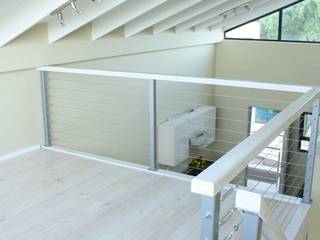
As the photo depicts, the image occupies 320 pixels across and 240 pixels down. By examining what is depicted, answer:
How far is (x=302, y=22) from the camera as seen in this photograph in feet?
22.4

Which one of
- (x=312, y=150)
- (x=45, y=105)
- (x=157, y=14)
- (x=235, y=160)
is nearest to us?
(x=235, y=160)

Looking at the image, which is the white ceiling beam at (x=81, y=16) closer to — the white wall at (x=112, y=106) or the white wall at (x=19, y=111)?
the white wall at (x=19, y=111)

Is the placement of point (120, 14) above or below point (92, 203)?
above

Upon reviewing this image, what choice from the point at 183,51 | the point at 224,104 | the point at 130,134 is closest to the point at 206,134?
the point at 224,104

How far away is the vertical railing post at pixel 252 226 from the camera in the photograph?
117 cm

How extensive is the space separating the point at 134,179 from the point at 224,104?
482cm

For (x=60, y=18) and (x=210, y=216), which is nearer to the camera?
(x=210, y=216)

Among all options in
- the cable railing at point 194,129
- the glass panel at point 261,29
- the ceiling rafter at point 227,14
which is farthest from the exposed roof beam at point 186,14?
the glass panel at point 261,29

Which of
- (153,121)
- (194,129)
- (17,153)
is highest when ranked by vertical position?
(153,121)

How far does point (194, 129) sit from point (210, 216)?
5561 mm

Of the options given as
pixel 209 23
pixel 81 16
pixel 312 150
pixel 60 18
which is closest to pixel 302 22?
pixel 209 23

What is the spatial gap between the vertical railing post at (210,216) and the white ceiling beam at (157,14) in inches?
146

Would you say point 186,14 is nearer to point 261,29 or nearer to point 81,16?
point 81,16

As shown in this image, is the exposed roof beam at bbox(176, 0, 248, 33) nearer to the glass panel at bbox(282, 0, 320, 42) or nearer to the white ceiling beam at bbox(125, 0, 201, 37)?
the white ceiling beam at bbox(125, 0, 201, 37)
